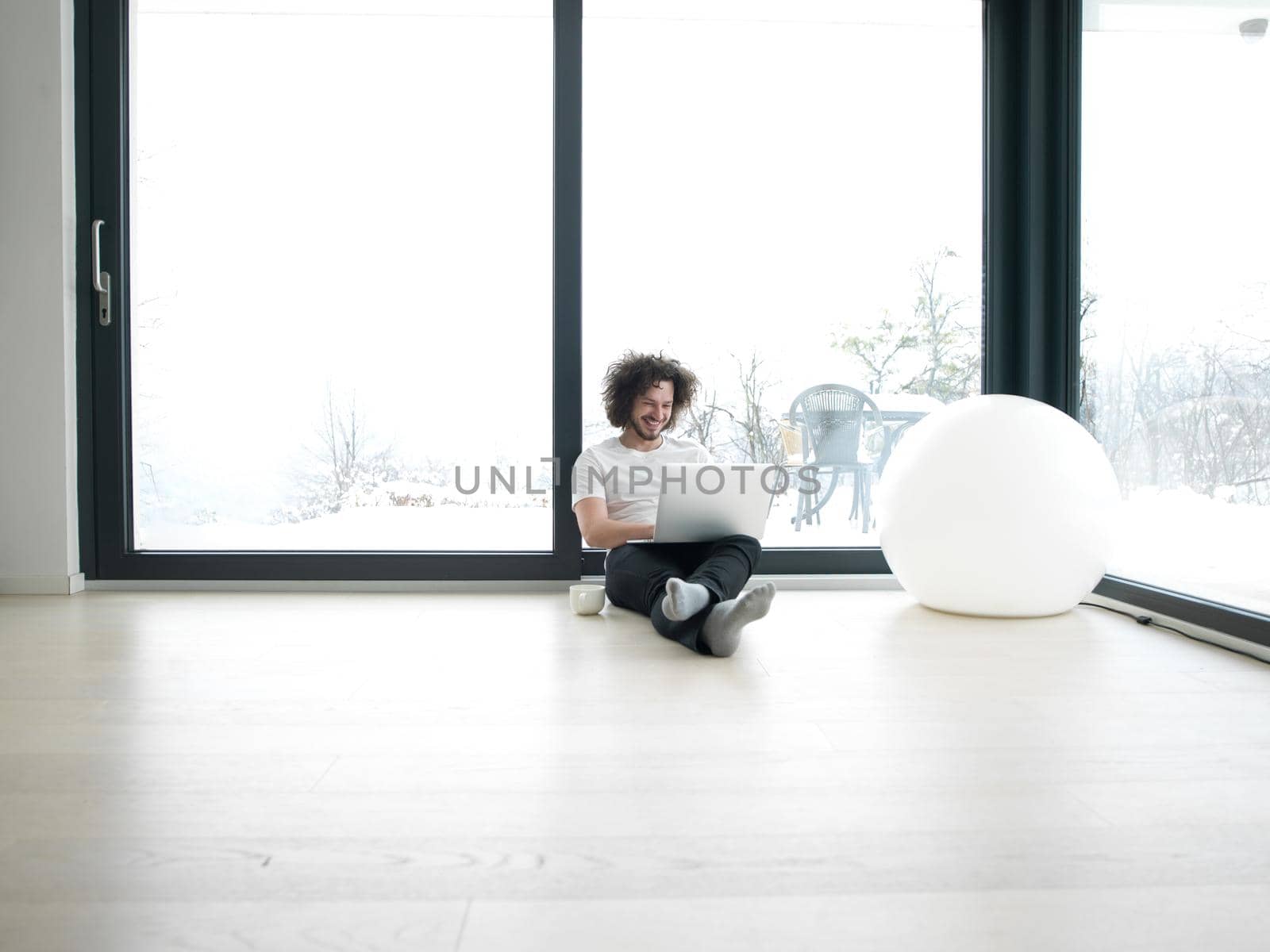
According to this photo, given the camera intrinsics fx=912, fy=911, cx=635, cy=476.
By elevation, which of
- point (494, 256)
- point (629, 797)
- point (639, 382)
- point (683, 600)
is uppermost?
point (494, 256)

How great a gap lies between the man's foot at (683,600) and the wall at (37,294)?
7.11 feet

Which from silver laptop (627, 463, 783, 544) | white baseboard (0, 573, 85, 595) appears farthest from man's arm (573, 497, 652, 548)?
white baseboard (0, 573, 85, 595)

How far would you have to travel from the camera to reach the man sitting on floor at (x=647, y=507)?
2.38m

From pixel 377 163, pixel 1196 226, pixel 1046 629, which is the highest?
pixel 377 163

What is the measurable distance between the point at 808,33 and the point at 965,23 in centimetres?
60

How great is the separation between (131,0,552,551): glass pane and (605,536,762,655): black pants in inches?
26.3

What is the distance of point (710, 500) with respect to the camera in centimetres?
254

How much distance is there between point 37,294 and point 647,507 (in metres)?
2.16

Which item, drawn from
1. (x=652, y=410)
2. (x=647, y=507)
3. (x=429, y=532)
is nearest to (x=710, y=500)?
(x=647, y=507)

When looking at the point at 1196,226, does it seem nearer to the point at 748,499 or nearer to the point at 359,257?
the point at 748,499

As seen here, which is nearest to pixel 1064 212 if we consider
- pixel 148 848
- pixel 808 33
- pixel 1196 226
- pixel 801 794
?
pixel 1196 226

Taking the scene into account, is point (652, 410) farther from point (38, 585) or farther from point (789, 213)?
point (38, 585)

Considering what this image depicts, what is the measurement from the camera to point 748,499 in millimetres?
2562

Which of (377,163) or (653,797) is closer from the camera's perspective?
(653,797)
